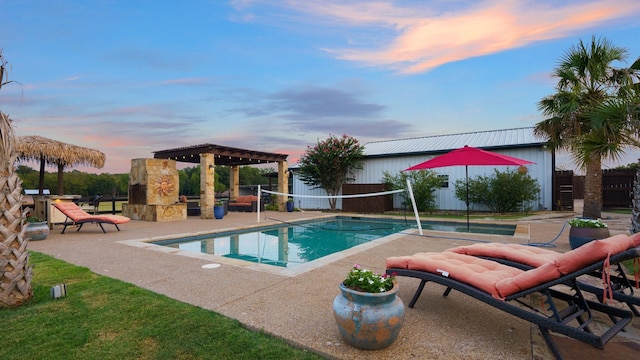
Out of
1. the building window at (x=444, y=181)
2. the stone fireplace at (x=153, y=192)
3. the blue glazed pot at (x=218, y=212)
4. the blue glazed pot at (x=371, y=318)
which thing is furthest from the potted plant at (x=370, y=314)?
the building window at (x=444, y=181)

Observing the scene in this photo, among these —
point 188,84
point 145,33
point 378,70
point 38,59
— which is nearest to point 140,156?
point 188,84

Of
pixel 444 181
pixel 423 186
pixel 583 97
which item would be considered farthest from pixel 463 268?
pixel 444 181

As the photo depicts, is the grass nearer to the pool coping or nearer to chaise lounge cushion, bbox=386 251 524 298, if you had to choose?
chaise lounge cushion, bbox=386 251 524 298

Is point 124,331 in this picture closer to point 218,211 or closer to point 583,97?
point 218,211

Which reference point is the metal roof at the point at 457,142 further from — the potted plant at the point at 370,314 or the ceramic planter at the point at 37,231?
the potted plant at the point at 370,314

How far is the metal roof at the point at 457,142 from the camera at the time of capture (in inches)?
631

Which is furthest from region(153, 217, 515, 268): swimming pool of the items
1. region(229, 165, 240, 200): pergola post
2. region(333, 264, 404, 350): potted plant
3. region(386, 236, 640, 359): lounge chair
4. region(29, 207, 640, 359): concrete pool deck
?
region(229, 165, 240, 200): pergola post

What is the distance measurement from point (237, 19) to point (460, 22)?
646 cm

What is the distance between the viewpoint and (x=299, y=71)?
1238cm

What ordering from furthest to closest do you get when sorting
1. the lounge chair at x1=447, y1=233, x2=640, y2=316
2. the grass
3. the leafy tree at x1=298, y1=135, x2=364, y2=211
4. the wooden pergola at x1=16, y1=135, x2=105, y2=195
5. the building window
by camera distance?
the leafy tree at x1=298, y1=135, x2=364, y2=211, the building window, the wooden pergola at x1=16, y1=135, x2=105, y2=195, the lounge chair at x1=447, y1=233, x2=640, y2=316, the grass

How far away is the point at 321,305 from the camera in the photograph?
345 centimetres

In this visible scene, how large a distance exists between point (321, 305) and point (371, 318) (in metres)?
1.16

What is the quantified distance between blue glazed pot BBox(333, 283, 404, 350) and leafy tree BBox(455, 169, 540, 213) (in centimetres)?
1487

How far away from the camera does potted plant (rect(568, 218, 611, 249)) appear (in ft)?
19.4
